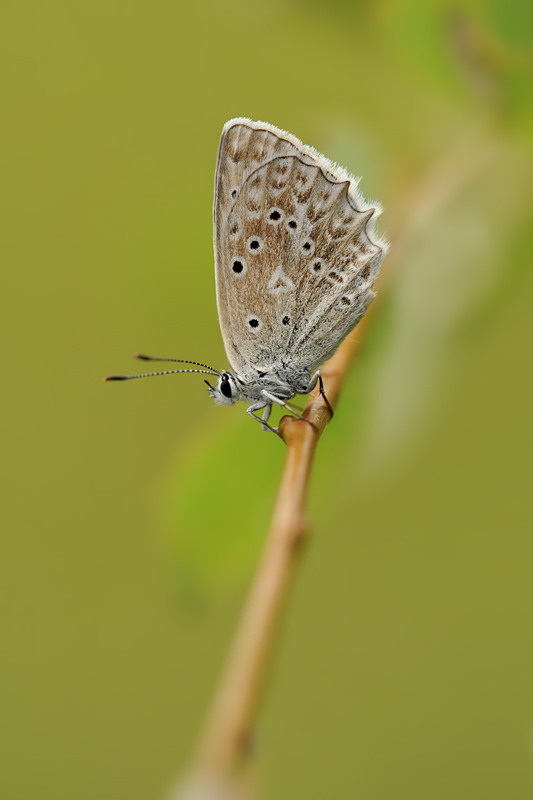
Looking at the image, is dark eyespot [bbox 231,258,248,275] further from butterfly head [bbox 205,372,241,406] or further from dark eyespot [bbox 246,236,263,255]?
butterfly head [bbox 205,372,241,406]

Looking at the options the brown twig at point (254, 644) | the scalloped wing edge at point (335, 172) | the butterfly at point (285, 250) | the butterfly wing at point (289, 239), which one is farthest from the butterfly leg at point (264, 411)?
the brown twig at point (254, 644)

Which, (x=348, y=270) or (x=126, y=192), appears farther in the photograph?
(x=126, y=192)

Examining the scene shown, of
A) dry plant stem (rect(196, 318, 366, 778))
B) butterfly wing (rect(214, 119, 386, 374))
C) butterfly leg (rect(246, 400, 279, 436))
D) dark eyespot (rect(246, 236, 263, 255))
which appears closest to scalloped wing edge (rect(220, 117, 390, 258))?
butterfly wing (rect(214, 119, 386, 374))

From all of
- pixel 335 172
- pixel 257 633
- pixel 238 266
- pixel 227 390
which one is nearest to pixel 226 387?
pixel 227 390

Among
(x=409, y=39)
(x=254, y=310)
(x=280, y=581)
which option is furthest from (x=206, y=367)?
(x=280, y=581)

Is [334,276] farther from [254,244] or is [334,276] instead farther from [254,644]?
[254,644]

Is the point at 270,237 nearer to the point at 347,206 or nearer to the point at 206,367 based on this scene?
the point at 347,206
